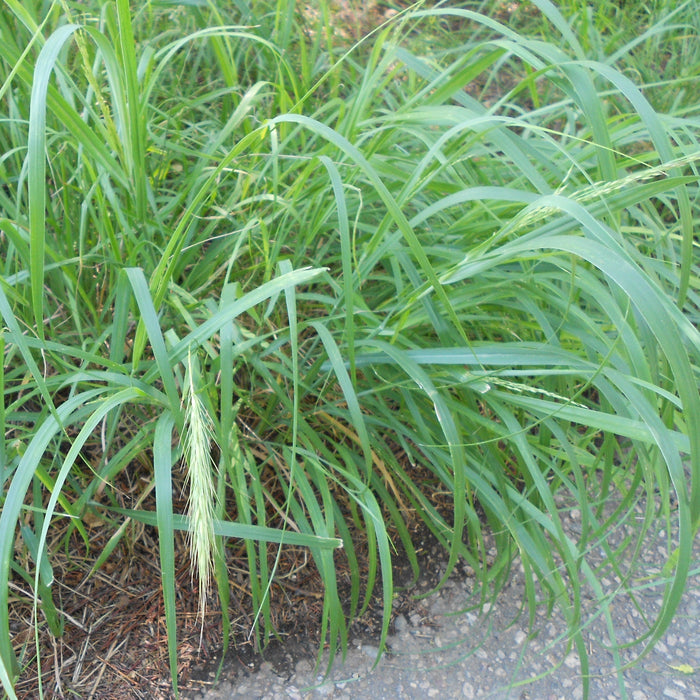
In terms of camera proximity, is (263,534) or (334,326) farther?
(334,326)

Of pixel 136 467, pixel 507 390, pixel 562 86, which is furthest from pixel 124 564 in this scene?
pixel 562 86

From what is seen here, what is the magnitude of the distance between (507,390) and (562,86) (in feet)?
1.48

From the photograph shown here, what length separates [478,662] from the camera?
1.25 metres

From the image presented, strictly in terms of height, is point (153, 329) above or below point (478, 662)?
above

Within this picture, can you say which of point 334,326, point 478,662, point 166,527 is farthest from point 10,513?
point 478,662

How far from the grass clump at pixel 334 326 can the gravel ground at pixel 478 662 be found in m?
0.11

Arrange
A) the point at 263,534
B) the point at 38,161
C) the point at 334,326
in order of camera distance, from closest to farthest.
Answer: the point at 38,161
the point at 263,534
the point at 334,326

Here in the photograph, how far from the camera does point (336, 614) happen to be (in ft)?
3.40

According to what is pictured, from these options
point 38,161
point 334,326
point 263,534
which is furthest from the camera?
point 334,326

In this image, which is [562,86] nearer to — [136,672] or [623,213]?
[623,213]

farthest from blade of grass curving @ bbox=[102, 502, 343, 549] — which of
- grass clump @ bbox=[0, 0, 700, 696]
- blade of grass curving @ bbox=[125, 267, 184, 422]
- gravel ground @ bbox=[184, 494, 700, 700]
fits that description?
gravel ground @ bbox=[184, 494, 700, 700]

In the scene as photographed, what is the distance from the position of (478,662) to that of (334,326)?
663 millimetres

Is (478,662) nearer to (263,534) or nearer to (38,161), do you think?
(263,534)

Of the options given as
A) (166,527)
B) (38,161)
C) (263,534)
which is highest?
(38,161)
